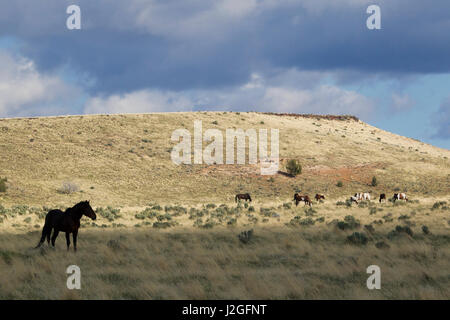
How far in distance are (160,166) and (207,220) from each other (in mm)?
39649

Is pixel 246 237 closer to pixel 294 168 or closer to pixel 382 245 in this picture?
pixel 382 245

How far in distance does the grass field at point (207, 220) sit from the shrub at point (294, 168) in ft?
4.04

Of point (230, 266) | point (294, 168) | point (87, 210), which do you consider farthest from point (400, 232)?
point (294, 168)

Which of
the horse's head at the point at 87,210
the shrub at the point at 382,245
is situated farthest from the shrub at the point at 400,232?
the horse's head at the point at 87,210

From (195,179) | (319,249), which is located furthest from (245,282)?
(195,179)

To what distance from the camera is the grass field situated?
13164 mm

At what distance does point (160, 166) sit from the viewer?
69.2m

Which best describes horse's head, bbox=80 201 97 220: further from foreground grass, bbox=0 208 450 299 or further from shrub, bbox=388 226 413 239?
shrub, bbox=388 226 413 239

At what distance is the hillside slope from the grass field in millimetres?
220

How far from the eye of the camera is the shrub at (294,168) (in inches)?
2643

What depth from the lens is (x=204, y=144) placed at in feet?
252

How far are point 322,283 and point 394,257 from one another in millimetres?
4842

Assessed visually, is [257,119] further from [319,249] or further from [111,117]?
[319,249]

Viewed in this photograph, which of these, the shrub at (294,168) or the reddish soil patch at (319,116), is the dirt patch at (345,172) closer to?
the shrub at (294,168)
